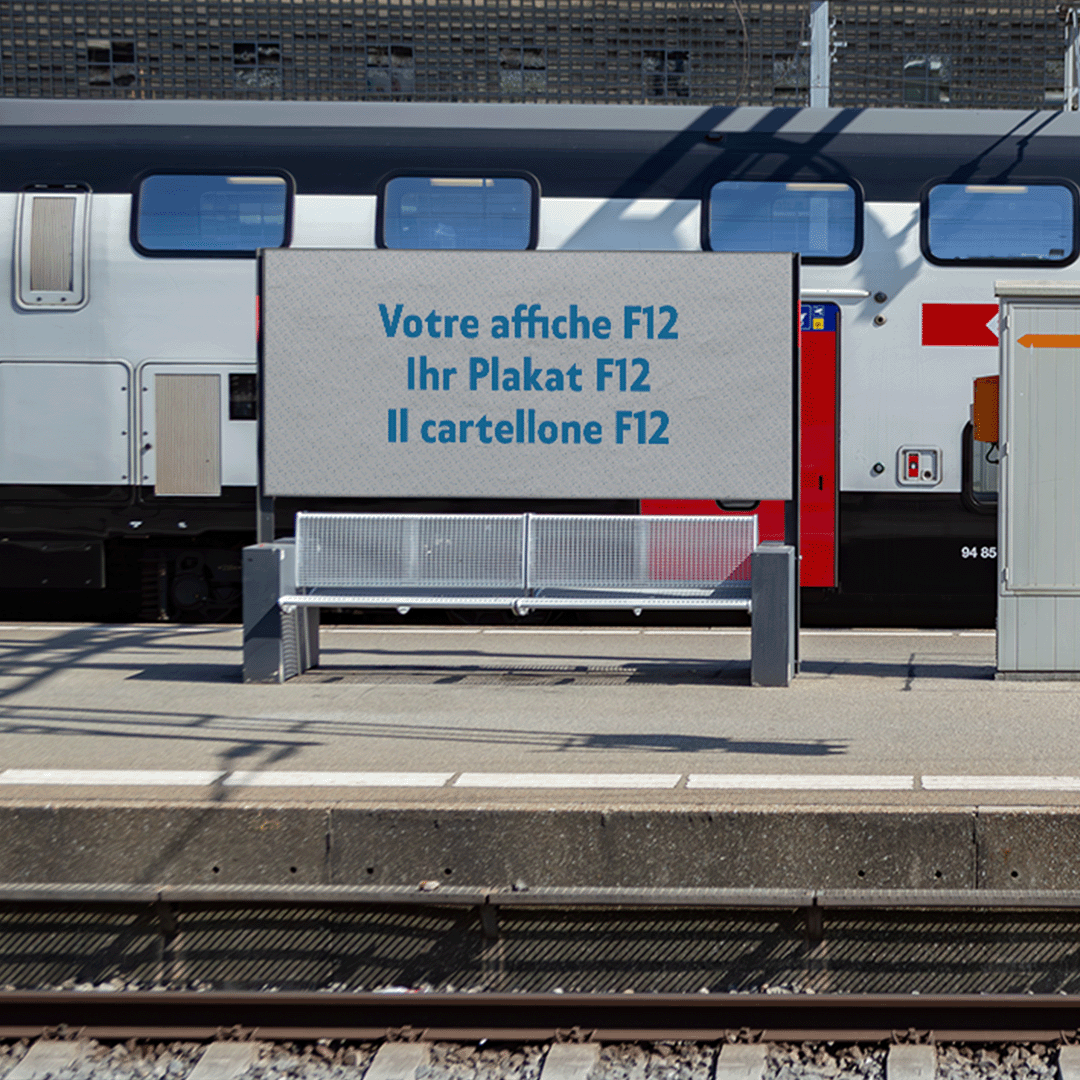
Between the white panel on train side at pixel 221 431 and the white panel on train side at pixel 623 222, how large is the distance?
96.4 inches

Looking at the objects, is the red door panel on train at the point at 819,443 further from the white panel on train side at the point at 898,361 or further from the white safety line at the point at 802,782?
the white safety line at the point at 802,782

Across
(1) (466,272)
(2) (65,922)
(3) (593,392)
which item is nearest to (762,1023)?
(2) (65,922)

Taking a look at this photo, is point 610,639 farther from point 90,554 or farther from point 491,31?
point 491,31

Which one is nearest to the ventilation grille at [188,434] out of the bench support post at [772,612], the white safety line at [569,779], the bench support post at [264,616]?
the bench support post at [264,616]

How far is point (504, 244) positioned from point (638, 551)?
10.6 ft

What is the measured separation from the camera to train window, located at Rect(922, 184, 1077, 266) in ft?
31.1

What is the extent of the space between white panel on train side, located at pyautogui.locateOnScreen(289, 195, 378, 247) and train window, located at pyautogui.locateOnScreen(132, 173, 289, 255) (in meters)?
0.12

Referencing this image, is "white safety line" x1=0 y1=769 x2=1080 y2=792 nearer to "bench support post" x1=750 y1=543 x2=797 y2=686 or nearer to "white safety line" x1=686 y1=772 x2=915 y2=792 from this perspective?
"white safety line" x1=686 y1=772 x2=915 y2=792

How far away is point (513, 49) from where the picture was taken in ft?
68.8

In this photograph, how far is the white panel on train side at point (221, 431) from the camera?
376 inches

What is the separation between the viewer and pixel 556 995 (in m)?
4.18

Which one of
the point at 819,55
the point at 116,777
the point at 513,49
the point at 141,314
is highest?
the point at 513,49

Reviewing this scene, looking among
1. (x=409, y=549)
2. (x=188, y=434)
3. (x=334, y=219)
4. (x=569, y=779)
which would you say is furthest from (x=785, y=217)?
(x=569, y=779)

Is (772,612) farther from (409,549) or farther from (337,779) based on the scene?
(337,779)
